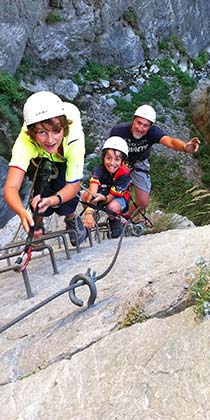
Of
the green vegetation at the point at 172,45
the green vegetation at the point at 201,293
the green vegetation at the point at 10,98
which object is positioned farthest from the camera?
the green vegetation at the point at 172,45

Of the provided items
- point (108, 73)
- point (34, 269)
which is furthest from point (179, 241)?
point (108, 73)

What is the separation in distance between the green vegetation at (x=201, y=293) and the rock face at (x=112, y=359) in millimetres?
43

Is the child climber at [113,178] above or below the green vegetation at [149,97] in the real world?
below

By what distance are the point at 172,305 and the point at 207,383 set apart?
629 mm

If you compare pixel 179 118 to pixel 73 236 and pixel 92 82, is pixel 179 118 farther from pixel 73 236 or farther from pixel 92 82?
pixel 73 236

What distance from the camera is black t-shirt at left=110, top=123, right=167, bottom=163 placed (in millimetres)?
6715

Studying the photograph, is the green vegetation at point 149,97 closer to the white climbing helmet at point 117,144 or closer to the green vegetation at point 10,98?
the green vegetation at point 10,98

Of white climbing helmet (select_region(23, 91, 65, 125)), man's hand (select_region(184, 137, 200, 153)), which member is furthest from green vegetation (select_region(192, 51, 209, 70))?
white climbing helmet (select_region(23, 91, 65, 125))

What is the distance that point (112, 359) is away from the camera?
2.15 m

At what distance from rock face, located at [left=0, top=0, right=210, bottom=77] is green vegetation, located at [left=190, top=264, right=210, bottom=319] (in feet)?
50.7

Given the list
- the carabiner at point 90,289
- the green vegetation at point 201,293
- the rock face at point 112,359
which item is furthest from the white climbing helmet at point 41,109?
the green vegetation at point 201,293

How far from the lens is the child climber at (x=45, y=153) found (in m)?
3.82

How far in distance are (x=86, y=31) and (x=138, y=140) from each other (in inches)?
595

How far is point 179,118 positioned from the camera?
2072 centimetres
